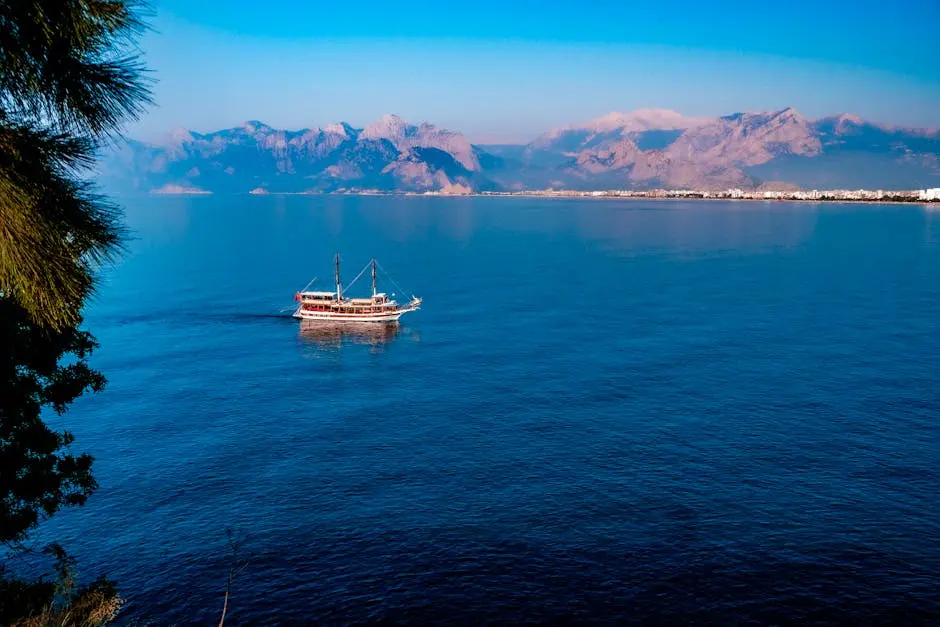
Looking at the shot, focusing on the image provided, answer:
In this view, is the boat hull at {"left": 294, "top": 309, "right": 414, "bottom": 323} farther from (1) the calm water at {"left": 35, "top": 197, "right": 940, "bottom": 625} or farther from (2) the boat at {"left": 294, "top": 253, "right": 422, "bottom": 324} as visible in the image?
(1) the calm water at {"left": 35, "top": 197, "right": 940, "bottom": 625}

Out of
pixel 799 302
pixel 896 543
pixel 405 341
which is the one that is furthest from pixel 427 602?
pixel 799 302

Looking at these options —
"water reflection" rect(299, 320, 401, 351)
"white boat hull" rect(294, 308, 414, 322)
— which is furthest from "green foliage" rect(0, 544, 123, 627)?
"white boat hull" rect(294, 308, 414, 322)

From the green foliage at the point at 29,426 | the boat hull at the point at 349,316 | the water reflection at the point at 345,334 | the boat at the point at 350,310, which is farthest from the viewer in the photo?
the boat at the point at 350,310

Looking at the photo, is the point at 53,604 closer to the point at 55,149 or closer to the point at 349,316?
the point at 55,149

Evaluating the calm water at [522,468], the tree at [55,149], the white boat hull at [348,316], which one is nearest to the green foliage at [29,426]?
the tree at [55,149]

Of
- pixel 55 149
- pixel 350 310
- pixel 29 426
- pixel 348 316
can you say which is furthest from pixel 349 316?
pixel 55 149

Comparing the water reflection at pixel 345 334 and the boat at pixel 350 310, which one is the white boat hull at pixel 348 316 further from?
the water reflection at pixel 345 334
